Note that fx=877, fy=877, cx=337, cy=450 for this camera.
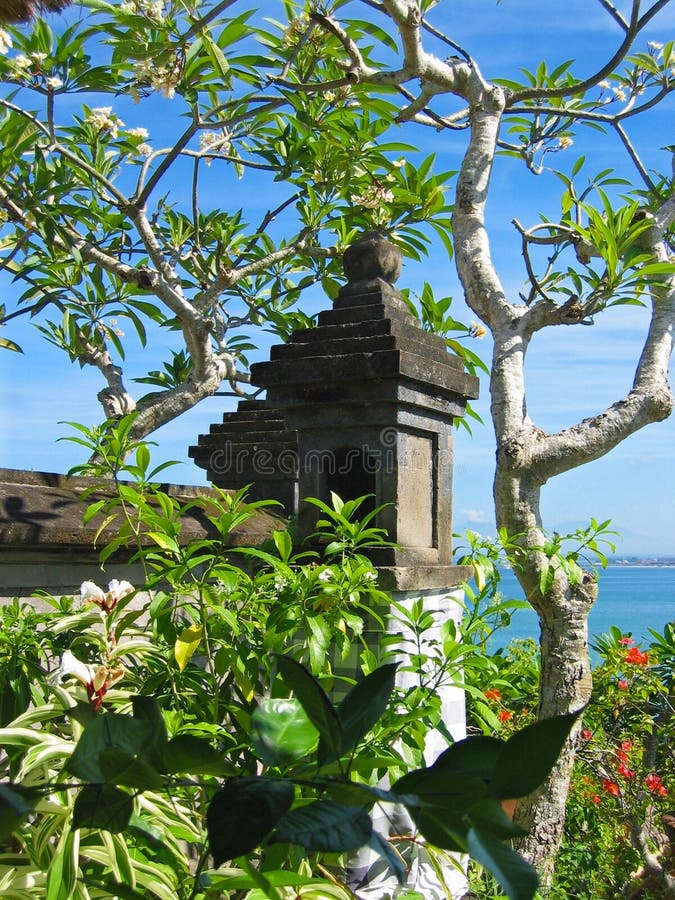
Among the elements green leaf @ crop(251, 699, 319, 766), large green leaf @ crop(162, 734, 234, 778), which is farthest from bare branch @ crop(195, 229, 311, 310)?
large green leaf @ crop(162, 734, 234, 778)

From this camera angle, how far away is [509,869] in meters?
0.38

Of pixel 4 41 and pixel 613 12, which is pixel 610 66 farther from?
pixel 4 41

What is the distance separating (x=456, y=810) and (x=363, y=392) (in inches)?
117

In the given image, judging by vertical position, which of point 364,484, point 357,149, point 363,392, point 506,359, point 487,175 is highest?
point 357,149

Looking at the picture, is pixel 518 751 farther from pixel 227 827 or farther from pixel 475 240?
pixel 475 240

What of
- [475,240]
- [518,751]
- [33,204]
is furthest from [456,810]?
[33,204]

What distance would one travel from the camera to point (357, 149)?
5.55 m

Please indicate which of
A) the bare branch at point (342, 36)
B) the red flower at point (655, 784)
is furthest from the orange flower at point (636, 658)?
the bare branch at point (342, 36)

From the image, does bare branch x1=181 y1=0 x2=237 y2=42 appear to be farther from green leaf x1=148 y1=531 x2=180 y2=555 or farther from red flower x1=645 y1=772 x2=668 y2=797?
red flower x1=645 y1=772 x2=668 y2=797

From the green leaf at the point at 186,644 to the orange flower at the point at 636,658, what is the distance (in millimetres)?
3190

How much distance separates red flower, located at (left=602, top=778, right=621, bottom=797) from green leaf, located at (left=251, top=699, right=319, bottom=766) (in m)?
4.26

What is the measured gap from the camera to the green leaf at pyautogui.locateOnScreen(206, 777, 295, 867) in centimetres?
40

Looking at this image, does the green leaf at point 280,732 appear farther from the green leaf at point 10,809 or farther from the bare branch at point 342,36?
the bare branch at point 342,36

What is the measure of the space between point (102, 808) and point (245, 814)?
0.10 metres
